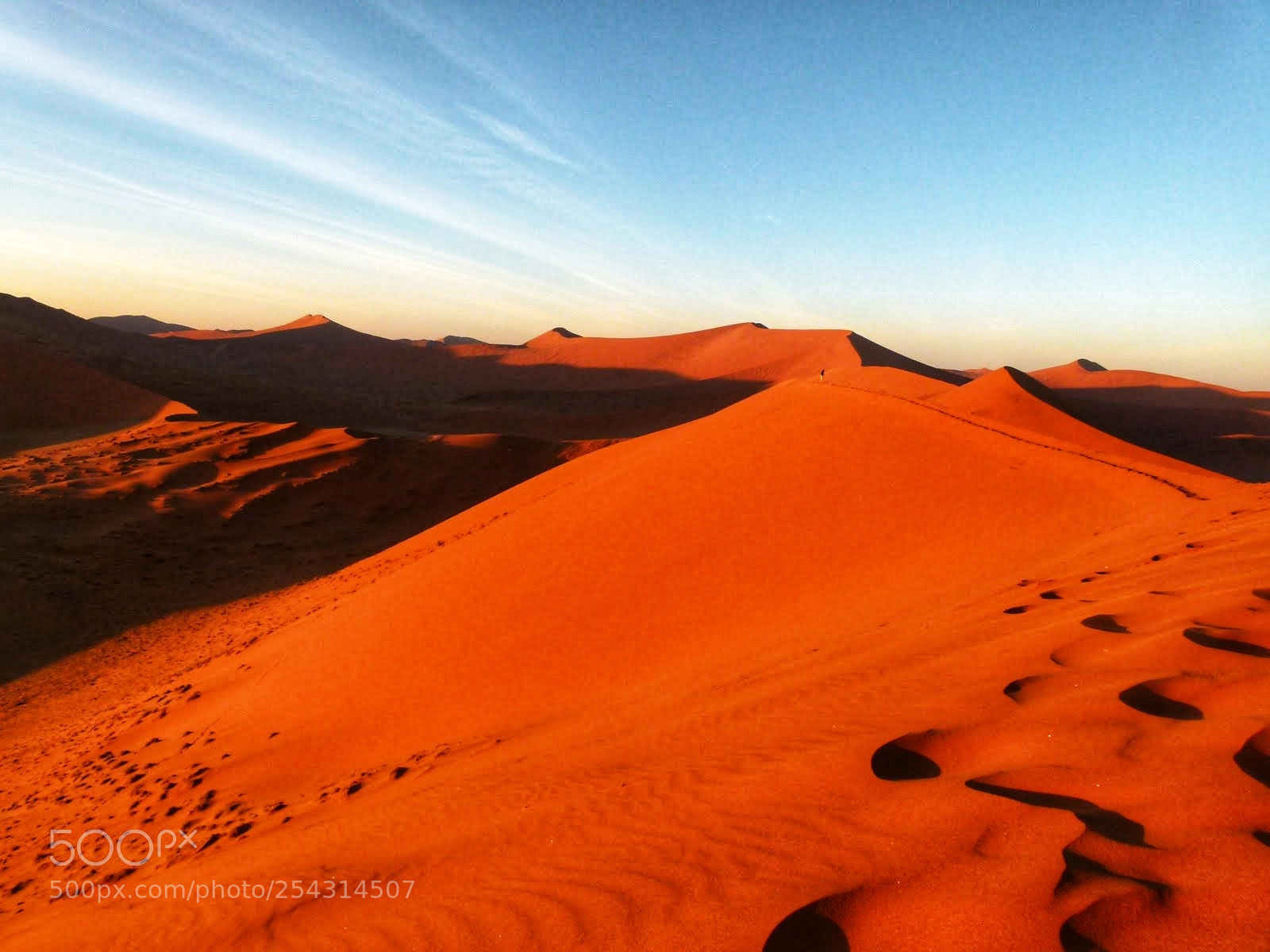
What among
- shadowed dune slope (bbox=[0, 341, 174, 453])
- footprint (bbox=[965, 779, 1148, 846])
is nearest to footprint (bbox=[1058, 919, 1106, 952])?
footprint (bbox=[965, 779, 1148, 846])

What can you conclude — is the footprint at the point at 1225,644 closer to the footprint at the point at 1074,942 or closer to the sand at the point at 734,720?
the sand at the point at 734,720

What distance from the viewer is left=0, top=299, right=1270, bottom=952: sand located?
2.13 metres

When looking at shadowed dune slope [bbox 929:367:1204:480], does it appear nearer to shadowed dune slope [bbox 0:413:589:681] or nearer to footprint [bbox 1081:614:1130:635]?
footprint [bbox 1081:614:1130:635]

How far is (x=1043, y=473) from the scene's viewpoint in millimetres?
8656

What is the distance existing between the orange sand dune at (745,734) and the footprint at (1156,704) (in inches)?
0.7

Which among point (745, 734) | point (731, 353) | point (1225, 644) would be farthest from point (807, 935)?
point (731, 353)

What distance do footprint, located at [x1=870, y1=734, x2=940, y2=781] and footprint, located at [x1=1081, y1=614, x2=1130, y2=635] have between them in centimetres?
168

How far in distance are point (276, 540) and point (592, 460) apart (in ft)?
25.3

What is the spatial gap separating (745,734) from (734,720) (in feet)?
0.84

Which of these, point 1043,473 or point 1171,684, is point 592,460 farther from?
point 1171,684

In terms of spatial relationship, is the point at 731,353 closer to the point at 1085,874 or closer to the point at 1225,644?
the point at 1225,644

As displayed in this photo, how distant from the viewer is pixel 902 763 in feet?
9.45

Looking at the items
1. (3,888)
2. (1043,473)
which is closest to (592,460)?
(1043,473)

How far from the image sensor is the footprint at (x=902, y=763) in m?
2.76
